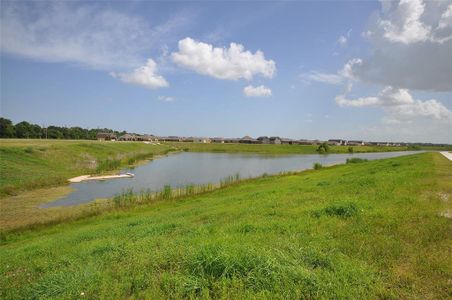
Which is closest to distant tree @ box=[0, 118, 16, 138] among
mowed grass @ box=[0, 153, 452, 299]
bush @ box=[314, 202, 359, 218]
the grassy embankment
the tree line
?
the tree line

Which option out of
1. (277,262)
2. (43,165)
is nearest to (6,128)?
(43,165)

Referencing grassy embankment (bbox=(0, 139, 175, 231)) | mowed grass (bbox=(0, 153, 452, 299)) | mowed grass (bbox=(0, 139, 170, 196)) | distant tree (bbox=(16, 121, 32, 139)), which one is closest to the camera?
mowed grass (bbox=(0, 153, 452, 299))

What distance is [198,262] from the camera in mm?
5957

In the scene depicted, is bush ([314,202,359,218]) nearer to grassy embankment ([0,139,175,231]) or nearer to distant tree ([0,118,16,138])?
grassy embankment ([0,139,175,231])

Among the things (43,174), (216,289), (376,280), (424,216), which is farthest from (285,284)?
(43,174)

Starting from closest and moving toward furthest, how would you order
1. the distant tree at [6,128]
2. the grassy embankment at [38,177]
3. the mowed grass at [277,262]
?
the mowed grass at [277,262] < the grassy embankment at [38,177] < the distant tree at [6,128]

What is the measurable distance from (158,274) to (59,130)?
430ft

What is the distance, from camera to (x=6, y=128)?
3711 inches

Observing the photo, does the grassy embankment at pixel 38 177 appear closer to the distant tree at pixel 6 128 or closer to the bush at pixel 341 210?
the bush at pixel 341 210

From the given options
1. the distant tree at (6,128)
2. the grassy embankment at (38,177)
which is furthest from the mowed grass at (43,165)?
the distant tree at (6,128)

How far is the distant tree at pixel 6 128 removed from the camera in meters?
94.0

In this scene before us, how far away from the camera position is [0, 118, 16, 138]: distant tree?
9400cm

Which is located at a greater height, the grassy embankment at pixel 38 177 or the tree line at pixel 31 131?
the tree line at pixel 31 131

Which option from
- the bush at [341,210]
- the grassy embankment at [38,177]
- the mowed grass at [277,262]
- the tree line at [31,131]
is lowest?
the grassy embankment at [38,177]
